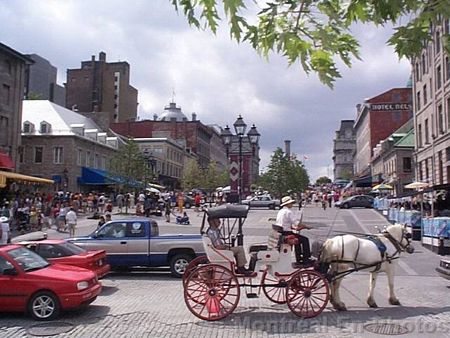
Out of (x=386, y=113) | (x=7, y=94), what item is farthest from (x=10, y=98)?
(x=386, y=113)

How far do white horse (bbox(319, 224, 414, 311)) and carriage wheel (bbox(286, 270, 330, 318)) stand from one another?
532 mm

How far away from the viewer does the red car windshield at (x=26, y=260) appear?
995 cm

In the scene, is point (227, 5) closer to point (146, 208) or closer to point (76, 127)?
point (146, 208)

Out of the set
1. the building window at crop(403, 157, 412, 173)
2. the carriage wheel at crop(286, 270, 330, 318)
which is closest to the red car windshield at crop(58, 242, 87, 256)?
the carriage wheel at crop(286, 270, 330, 318)

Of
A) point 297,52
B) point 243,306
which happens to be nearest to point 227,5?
point 297,52

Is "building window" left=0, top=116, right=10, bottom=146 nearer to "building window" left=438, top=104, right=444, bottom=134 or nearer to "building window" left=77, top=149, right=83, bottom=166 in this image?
"building window" left=77, top=149, right=83, bottom=166

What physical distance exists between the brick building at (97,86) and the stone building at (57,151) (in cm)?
4262

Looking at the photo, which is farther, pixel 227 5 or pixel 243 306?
pixel 243 306

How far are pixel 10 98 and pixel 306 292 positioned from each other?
41.0 meters

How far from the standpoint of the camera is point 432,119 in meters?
46.9

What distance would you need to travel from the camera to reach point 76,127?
2260 inches

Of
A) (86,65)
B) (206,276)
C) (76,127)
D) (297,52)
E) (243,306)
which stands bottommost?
(243,306)

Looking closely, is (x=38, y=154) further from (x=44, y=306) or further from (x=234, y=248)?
(x=234, y=248)

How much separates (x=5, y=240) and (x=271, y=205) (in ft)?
122
